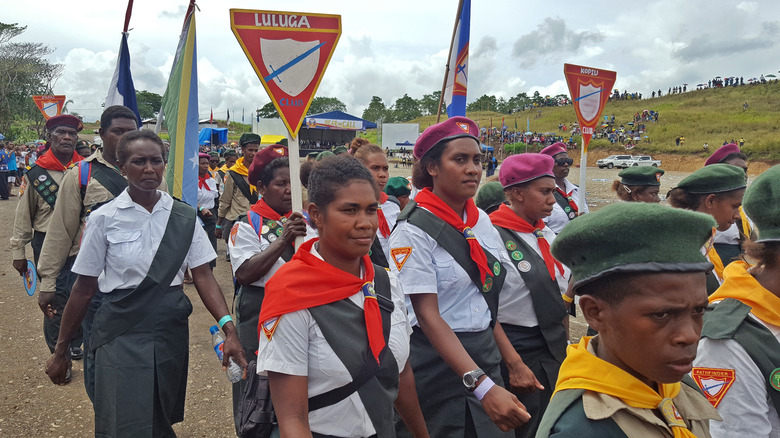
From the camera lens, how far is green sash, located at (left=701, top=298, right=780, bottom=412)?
168 cm

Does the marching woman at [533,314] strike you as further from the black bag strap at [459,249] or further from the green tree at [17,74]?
the green tree at [17,74]

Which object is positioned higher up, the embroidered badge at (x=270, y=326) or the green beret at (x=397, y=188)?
the green beret at (x=397, y=188)

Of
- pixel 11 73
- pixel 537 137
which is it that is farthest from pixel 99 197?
pixel 537 137

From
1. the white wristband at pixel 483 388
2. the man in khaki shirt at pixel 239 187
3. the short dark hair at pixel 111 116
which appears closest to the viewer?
the white wristband at pixel 483 388

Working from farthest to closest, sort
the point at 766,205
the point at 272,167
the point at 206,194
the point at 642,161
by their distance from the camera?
the point at 642,161 < the point at 206,194 < the point at 272,167 < the point at 766,205

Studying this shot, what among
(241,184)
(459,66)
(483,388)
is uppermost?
(459,66)

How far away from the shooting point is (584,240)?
1.47 meters

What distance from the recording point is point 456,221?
9.81 feet

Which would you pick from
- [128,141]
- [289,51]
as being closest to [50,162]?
[128,141]

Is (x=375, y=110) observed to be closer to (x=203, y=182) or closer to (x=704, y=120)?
(x=704, y=120)

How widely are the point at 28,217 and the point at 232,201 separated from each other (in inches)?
131

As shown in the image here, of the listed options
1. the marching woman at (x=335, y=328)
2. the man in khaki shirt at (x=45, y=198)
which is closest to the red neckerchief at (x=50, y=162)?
the man in khaki shirt at (x=45, y=198)

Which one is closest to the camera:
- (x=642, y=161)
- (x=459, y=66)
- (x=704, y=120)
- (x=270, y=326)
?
(x=270, y=326)

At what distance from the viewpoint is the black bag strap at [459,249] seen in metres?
2.90
